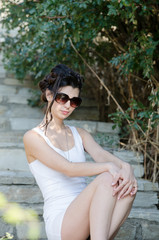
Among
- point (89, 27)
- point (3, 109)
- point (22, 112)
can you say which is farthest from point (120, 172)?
point (3, 109)

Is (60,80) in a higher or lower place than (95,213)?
higher

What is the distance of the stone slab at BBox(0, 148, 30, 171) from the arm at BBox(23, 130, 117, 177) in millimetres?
1145

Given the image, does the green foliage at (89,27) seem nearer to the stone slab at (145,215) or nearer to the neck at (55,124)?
A: the neck at (55,124)

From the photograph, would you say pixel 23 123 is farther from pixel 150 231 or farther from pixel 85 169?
pixel 85 169

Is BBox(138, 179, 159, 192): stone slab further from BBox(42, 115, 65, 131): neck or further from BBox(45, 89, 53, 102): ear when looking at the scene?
BBox(45, 89, 53, 102): ear

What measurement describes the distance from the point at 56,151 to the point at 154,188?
1.25 meters

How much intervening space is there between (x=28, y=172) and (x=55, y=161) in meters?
1.18

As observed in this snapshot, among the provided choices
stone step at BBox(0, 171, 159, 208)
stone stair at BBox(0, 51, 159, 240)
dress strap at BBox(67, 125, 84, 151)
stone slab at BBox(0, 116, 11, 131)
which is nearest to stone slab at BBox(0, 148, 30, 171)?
stone stair at BBox(0, 51, 159, 240)

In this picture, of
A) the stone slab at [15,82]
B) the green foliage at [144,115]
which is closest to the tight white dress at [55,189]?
the green foliage at [144,115]

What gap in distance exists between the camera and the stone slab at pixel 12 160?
326 centimetres

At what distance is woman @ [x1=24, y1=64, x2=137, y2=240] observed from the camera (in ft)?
6.35

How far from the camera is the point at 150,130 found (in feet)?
10.6

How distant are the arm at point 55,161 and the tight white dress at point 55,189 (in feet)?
0.25

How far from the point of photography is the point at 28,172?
317 centimetres
